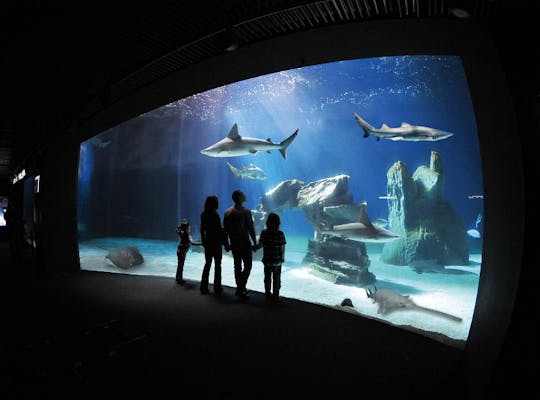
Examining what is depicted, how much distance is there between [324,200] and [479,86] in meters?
13.9

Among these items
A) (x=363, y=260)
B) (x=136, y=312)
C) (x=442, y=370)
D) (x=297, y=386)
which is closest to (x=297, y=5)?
(x=297, y=386)

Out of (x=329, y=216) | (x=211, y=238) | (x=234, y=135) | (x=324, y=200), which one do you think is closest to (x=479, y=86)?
(x=211, y=238)

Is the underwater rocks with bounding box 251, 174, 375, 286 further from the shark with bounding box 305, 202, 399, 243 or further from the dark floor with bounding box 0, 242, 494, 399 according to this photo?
the dark floor with bounding box 0, 242, 494, 399

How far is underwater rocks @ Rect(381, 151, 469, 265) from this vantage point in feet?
59.8

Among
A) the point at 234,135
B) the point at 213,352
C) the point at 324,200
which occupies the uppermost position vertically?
the point at 234,135

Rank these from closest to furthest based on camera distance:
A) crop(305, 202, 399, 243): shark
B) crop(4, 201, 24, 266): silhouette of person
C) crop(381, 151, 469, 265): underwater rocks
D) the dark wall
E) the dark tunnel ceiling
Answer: the dark wall
the dark tunnel ceiling
crop(4, 201, 24, 266): silhouette of person
crop(305, 202, 399, 243): shark
crop(381, 151, 469, 265): underwater rocks

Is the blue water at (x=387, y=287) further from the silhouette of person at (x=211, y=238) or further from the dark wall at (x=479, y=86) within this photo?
the dark wall at (x=479, y=86)

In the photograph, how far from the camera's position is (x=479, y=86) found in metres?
2.25

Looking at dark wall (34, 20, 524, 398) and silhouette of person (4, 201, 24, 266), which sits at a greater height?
dark wall (34, 20, 524, 398)

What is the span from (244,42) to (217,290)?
3.84m

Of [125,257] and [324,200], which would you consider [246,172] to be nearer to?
[324,200]

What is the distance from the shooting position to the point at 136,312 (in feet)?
12.1

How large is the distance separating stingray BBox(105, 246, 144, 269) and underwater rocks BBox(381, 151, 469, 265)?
55.9 feet

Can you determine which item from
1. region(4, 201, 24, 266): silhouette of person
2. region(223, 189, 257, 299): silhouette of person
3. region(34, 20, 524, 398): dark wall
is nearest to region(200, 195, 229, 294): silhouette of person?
region(223, 189, 257, 299): silhouette of person
